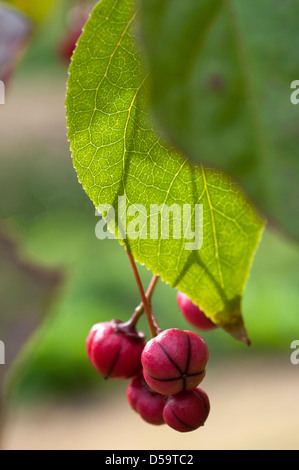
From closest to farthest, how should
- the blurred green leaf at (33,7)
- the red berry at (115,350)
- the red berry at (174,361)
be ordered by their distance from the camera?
the red berry at (174,361), the red berry at (115,350), the blurred green leaf at (33,7)

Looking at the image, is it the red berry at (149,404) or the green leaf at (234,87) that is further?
the red berry at (149,404)

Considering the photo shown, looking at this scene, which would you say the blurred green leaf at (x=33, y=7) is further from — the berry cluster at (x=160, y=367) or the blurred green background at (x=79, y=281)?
the blurred green background at (x=79, y=281)

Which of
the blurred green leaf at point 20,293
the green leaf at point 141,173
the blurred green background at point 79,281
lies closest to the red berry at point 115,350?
the green leaf at point 141,173

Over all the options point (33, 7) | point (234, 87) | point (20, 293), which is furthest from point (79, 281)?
point (234, 87)

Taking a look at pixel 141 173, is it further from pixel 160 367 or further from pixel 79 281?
pixel 79 281

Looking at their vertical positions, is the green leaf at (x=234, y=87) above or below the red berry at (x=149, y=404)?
above

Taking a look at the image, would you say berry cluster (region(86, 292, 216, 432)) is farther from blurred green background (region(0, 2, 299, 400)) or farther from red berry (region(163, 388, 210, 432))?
blurred green background (region(0, 2, 299, 400))

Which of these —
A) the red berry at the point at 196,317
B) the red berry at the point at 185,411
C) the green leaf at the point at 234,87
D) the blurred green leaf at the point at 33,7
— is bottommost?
the red berry at the point at 185,411
